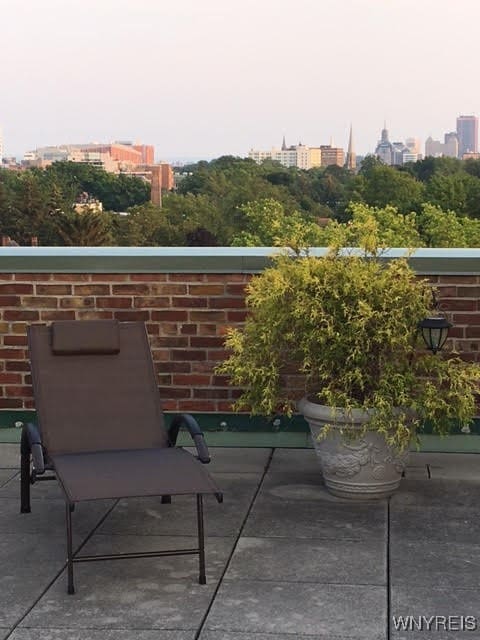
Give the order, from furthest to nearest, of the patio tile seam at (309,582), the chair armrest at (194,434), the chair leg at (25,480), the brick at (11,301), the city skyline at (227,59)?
1. the city skyline at (227,59)
2. the brick at (11,301)
3. the chair leg at (25,480)
4. the chair armrest at (194,434)
5. the patio tile seam at (309,582)

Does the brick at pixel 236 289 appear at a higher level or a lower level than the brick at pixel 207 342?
higher

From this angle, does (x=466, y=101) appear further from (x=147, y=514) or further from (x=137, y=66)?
(x=147, y=514)

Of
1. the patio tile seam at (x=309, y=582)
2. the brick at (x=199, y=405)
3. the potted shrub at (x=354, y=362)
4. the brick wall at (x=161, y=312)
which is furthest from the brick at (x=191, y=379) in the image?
the patio tile seam at (x=309, y=582)

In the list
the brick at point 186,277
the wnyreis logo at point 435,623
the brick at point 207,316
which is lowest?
Answer: the wnyreis logo at point 435,623

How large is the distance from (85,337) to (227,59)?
11373 cm

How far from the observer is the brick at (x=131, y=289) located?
615 cm

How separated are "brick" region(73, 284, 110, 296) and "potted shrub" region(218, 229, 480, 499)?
130 centimetres

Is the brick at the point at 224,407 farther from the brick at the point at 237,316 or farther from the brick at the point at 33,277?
the brick at the point at 33,277

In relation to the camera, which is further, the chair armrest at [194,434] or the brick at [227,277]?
the brick at [227,277]

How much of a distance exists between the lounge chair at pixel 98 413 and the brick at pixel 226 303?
3.16 ft

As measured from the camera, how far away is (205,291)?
6.10 metres

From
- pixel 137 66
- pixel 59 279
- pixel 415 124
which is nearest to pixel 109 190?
pixel 137 66

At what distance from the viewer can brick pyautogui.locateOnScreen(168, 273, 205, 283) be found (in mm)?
6090

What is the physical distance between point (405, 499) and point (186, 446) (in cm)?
162
